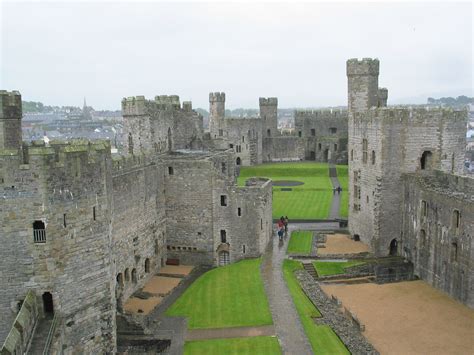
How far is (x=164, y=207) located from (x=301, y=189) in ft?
78.0

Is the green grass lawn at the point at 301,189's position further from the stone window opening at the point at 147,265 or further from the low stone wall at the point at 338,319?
the low stone wall at the point at 338,319

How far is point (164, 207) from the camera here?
110ft

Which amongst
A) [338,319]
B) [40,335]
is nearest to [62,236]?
[40,335]

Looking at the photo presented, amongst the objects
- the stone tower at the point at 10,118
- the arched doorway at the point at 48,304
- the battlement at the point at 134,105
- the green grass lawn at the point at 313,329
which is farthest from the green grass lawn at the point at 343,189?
the arched doorway at the point at 48,304

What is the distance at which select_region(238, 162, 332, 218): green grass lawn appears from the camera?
45094 mm

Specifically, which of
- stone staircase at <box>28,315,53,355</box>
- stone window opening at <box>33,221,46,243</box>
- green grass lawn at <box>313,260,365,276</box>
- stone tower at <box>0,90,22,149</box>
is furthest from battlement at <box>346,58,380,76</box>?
stone staircase at <box>28,315,53,355</box>

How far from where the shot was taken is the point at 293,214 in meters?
44.1

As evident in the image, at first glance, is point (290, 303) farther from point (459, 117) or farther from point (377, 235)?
point (459, 117)

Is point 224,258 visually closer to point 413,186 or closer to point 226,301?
point 226,301

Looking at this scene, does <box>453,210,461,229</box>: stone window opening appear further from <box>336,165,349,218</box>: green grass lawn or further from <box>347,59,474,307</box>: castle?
<box>336,165,349,218</box>: green grass lawn

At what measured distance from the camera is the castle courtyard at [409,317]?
71.8 ft

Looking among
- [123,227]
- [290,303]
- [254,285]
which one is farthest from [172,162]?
[290,303]

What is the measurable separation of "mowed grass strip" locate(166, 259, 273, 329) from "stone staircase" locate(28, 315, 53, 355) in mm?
8555

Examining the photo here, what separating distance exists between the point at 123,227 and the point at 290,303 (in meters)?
9.31
